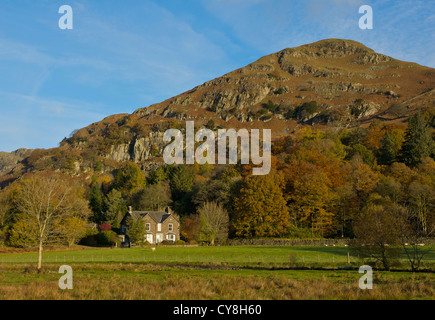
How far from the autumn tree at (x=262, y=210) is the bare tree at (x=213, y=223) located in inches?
85.6

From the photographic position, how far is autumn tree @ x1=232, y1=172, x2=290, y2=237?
63.5m

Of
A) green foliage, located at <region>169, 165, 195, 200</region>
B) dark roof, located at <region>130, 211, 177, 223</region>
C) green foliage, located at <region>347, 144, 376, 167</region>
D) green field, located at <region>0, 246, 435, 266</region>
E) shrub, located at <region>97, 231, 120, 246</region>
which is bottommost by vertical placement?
shrub, located at <region>97, 231, 120, 246</region>

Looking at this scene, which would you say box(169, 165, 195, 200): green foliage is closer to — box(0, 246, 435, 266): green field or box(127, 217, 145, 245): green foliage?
box(127, 217, 145, 245): green foliage

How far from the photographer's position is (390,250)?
2705 centimetres

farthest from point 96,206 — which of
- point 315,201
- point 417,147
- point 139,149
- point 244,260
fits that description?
point 417,147

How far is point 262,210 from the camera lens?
63625 mm

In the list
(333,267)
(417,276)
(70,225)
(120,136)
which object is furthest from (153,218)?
(120,136)

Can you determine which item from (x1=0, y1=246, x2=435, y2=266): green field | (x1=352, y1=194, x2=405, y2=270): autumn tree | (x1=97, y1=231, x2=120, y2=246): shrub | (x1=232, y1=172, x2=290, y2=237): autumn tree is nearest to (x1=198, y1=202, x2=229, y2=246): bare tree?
(x1=232, y1=172, x2=290, y2=237): autumn tree

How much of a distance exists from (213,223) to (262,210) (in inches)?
367

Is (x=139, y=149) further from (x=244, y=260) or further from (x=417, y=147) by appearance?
(x=244, y=260)

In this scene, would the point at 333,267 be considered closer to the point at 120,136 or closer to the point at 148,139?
the point at 148,139

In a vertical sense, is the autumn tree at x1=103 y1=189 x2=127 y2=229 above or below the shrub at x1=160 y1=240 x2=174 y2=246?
above

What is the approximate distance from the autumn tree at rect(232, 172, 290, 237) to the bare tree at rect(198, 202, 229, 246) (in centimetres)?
217
